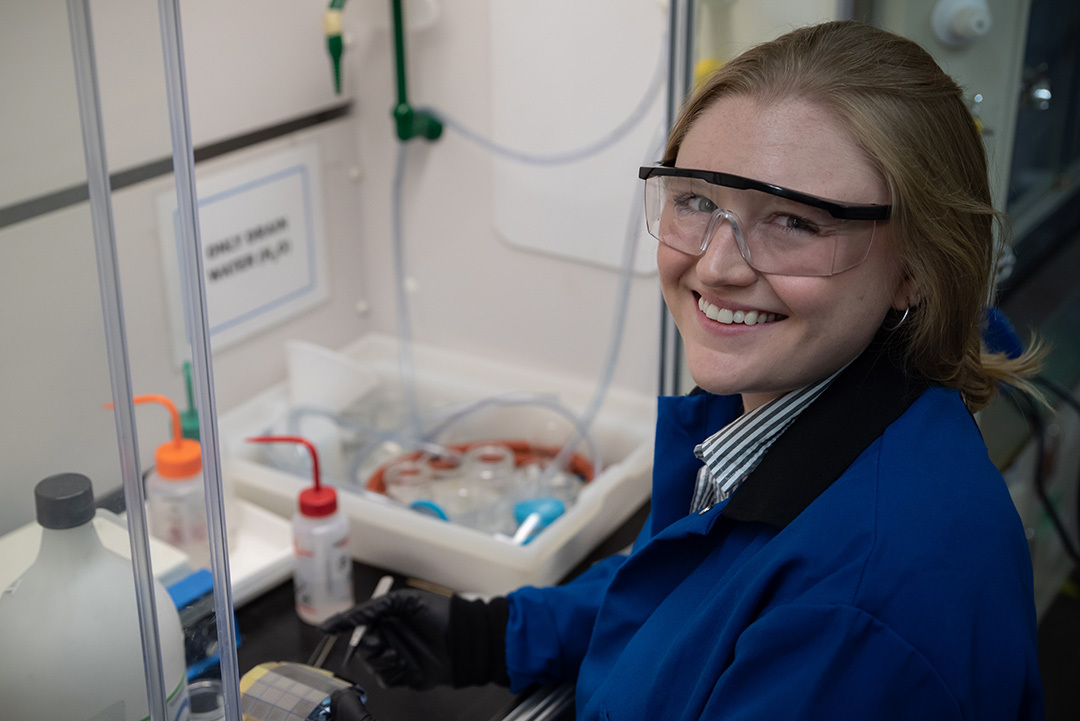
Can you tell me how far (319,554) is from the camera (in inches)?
50.9

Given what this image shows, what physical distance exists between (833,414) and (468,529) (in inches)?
24.8

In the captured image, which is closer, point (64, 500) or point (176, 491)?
point (64, 500)

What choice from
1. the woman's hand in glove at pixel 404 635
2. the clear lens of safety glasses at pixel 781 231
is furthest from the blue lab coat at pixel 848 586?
the woman's hand in glove at pixel 404 635

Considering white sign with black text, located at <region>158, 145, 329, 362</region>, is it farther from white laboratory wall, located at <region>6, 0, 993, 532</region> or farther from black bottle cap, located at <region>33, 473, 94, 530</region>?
black bottle cap, located at <region>33, 473, 94, 530</region>

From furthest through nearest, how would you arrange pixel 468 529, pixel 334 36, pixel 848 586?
pixel 334 36, pixel 468 529, pixel 848 586

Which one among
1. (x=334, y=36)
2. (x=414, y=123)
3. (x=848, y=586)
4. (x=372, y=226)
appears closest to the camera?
(x=848, y=586)

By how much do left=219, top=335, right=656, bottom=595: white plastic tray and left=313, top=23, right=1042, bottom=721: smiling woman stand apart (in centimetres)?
38

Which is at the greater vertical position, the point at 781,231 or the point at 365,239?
the point at 781,231

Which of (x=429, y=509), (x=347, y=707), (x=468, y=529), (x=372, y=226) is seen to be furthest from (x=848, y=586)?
(x=372, y=226)

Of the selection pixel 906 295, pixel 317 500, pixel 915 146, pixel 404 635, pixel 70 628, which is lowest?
pixel 404 635

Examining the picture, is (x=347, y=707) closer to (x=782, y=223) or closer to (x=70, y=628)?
(x=70, y=628)

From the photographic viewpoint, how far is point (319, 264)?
189 centimetres

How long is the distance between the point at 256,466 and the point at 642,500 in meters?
0.58

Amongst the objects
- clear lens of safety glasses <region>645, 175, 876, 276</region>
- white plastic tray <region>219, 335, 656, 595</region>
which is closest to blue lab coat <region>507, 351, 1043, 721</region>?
clear lens of safety glasses <region>645, 175, 876, 276</region>
